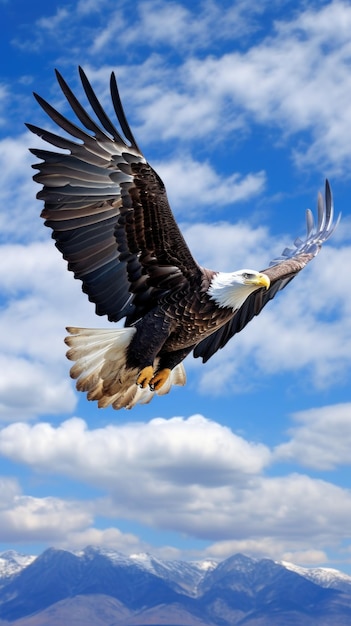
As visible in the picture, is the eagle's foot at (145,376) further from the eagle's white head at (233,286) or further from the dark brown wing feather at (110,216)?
the eagle's white head at (233,286)

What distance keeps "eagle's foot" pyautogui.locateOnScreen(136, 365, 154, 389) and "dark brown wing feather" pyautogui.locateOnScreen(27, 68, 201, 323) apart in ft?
2.03

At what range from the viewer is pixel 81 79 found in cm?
772

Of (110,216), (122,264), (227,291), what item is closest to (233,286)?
(227,291)

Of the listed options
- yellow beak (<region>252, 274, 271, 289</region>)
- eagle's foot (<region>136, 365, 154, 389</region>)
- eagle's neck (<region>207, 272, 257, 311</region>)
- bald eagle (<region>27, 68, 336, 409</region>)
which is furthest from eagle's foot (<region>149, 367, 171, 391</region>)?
yellow beak (<region>252, 274, 271, 289</region>)

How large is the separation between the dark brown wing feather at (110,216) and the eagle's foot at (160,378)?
0.73m

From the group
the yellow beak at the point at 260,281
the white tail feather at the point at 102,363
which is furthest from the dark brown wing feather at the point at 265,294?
the white tail feather at the point at 102,363

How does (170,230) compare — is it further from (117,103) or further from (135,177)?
(117,103)

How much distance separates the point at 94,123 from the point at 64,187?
26.1 inches

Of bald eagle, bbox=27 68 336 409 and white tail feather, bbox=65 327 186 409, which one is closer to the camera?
bald eagle, bbox=27 68 336 409

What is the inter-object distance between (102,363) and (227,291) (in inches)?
60.2

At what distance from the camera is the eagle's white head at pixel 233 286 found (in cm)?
918

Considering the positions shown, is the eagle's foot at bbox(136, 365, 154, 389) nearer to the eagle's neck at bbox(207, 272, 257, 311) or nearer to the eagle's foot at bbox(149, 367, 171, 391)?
the eagle's foot at bbox(149, 367, 171, 391)

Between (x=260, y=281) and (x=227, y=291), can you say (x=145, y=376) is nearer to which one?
(x=227, y=291)

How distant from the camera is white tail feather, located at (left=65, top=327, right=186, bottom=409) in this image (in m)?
9.47
